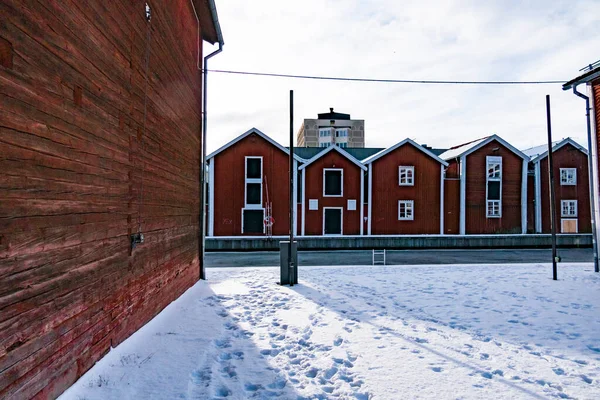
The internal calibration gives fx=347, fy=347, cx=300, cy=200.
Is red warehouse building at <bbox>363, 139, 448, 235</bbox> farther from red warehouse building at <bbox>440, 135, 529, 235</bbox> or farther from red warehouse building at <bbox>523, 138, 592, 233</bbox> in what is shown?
red warehouse building at <bbox>523, 138, 592, 233</bbox>

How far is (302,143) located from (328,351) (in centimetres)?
8095

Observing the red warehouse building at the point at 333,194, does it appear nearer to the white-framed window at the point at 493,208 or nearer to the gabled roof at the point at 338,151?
the gabled roof at the point at 338,151

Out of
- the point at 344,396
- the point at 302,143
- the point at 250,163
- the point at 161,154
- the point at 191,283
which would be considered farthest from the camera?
the point at 302,143

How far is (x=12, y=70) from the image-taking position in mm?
2551

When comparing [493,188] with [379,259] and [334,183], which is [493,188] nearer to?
[334,183]

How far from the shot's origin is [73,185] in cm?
338

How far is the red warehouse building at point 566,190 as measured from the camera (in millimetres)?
25859

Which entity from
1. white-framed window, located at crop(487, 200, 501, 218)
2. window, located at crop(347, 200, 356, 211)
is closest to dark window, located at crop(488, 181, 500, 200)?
white-framed window, located at crop(487, 200, 501, 218)

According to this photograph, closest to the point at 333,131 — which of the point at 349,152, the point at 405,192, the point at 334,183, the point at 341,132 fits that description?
the point at 341,132

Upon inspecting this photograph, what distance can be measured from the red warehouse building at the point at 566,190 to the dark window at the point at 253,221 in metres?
20.5

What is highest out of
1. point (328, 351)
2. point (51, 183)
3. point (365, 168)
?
point (365, 168)

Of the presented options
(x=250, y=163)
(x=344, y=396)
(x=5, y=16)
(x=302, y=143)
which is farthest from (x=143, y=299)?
(x=302, y=143)

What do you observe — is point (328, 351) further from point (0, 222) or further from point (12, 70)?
point (12, 70)

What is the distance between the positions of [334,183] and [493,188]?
39.0 feet
